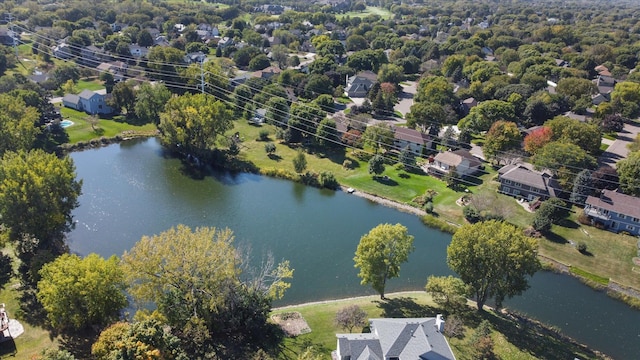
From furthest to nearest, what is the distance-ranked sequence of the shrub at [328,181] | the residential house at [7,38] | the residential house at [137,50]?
the residential house at [7,38] < the residential house at [137,50] < the shrub at [328,181]

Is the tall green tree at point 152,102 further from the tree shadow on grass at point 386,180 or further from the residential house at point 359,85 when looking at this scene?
the residential house at point 359,85

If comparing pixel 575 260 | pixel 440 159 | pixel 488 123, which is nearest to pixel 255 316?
pixel 575 260

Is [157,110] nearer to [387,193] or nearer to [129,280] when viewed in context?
[387,193]

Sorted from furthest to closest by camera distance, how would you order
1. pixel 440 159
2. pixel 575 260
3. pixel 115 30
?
pixel 115 30
pixel 440 159
pixel 575 260

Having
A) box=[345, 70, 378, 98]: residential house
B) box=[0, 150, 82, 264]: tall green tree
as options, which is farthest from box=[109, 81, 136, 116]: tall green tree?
box=[345, 70, 378, 98]: residential house

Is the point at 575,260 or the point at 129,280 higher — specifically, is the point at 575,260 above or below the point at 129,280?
below

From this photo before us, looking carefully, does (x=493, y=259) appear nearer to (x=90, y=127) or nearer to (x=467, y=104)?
(x=467, y=104)

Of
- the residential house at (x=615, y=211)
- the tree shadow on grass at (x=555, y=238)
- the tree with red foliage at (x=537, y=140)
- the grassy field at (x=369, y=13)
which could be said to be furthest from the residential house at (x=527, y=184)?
the grassy field at (x=369, y=13)
